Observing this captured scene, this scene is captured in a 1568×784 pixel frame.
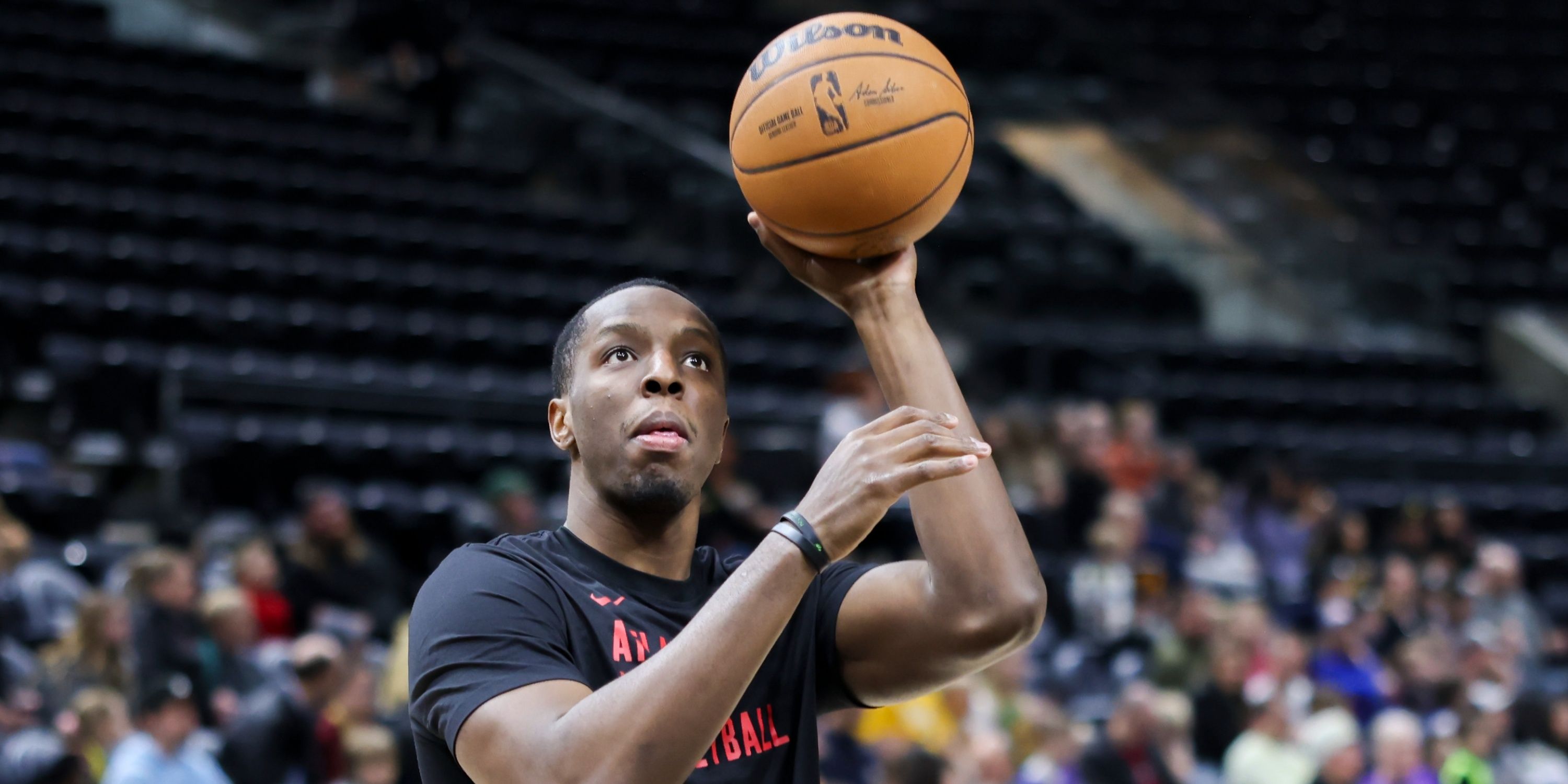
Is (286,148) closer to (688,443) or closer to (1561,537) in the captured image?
(1561,537)

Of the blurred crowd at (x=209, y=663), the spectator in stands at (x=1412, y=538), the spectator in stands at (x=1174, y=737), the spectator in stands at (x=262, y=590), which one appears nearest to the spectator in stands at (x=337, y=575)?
the blurred crowd at (x=209, y=663)

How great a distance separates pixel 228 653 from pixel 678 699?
4.94 metres

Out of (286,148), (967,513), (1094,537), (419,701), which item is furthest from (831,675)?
(286,148)

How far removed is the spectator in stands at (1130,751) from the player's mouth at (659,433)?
5.10 metres

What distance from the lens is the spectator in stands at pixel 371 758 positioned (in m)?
5.52

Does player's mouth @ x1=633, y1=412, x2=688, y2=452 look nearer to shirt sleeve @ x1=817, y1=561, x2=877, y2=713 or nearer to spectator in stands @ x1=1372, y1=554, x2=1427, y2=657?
shirt sleeve @ x1=817, y1=561, x2=877, y2=713

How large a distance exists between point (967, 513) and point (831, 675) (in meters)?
0.32

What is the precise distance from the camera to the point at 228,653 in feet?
20.7

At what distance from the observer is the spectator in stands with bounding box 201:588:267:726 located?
6219 millimetres

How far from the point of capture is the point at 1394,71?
15625 millimetres

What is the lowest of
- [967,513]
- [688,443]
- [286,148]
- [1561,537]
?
[1561,537]

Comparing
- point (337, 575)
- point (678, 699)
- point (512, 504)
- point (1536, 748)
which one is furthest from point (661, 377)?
point (1536, 748)

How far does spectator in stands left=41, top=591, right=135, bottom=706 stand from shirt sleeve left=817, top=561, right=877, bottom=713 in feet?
14.3

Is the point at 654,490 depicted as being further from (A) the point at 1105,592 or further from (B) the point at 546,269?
(B) the point at 546,269
